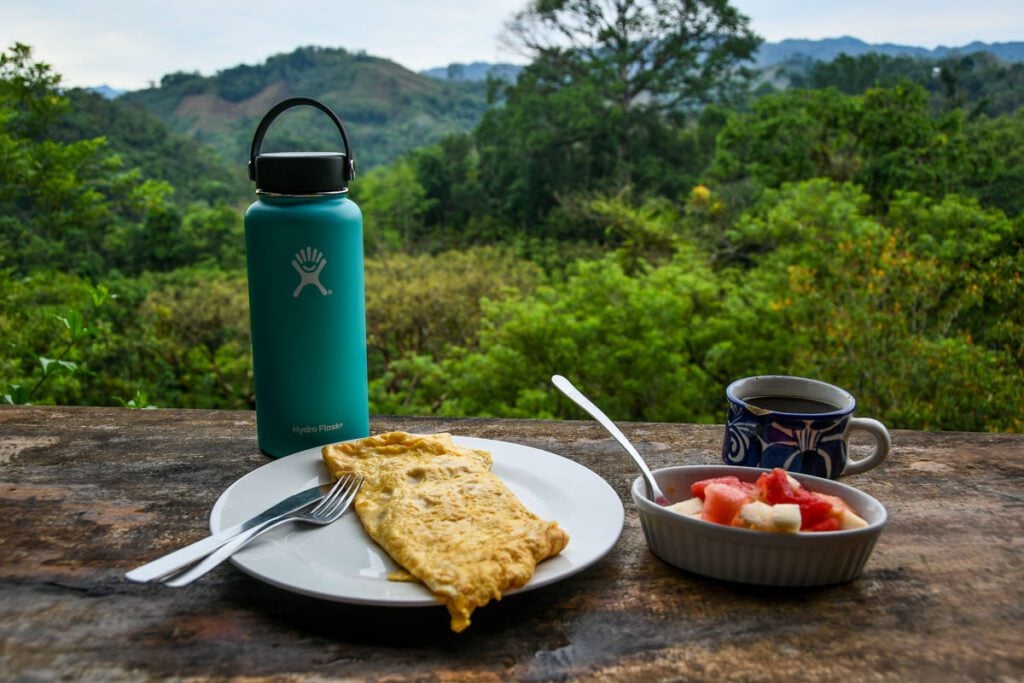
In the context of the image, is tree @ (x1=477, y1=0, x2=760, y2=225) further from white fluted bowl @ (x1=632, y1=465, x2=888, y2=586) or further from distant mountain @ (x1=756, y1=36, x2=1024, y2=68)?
white fluted bowl @ (x1=632, y1=465, x2=888, y2=586)

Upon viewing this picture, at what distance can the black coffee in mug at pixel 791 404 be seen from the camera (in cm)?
121

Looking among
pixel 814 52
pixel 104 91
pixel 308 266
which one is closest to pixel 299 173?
pixel 308 266

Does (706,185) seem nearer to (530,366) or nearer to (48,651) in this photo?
(530,366)

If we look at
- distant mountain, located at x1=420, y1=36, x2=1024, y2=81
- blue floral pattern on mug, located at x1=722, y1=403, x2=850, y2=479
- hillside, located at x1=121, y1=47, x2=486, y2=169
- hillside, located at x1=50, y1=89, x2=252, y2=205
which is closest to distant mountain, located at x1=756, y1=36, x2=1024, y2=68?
distant mountain, located at x1=420, y1=36, x2=1024, y2=81

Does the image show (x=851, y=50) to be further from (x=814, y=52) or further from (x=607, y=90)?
(x=607, y=90)

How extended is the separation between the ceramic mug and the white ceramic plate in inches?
7.9

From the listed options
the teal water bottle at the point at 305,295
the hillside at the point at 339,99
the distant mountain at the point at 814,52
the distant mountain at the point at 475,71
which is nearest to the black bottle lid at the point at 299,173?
the teal water bottle at the point at 305,295

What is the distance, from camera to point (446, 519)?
967 millimetres

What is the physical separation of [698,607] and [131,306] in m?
7.54

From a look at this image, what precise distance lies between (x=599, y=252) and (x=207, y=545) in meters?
8.67

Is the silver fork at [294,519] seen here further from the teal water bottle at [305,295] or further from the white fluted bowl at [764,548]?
the white fluted bowl at [764,548]

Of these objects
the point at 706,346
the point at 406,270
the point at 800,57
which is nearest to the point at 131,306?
the point at 406,270

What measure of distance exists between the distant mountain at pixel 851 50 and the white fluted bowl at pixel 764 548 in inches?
221

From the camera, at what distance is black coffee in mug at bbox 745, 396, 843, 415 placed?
1.21m
